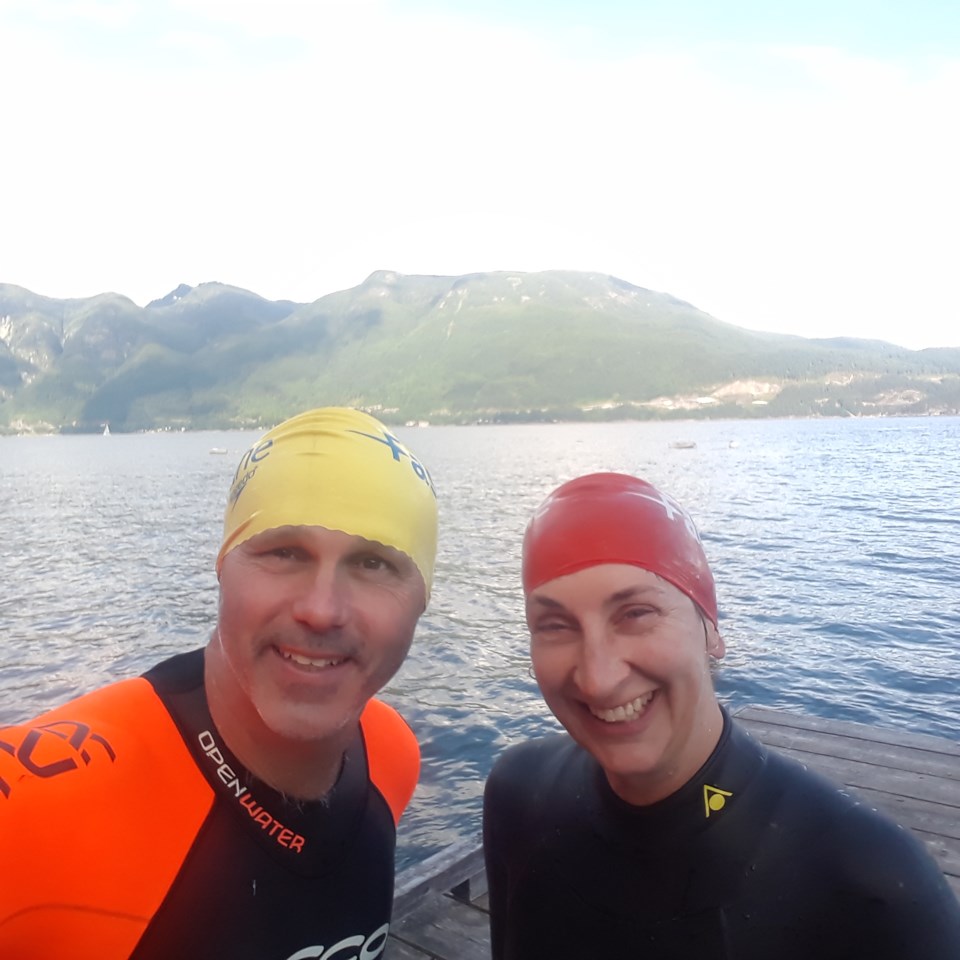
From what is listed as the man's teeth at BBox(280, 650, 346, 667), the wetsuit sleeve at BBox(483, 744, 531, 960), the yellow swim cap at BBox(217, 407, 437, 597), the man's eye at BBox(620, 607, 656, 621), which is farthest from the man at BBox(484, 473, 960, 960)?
the man's teeth at BBox(280, 650, 346, 667)

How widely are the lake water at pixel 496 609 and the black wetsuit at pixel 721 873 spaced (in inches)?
364

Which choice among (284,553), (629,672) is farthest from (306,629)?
(629,672)

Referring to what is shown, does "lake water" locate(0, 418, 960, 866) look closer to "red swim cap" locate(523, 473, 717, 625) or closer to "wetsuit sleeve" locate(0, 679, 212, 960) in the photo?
"wetsuit sleeve" locate(0, 679, 212, 960)

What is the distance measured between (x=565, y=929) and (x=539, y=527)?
1.39 m

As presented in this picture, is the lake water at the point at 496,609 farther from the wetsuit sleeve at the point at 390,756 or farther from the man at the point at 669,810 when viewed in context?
the man at the point at 669,810

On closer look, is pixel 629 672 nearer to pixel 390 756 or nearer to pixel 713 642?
pixel 713 642

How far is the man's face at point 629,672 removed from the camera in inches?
97.9

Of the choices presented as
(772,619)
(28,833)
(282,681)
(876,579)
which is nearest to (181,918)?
(28,833)

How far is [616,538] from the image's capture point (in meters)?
2.69

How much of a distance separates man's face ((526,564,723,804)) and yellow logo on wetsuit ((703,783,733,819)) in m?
0.08

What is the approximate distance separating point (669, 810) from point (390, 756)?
3.66 feet

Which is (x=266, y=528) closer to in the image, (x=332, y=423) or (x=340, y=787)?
(x=332, y=423)

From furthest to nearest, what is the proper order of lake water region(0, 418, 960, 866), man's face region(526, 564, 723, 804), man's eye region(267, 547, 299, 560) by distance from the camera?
lake water region(0, 418, 960, 866)
man's eye region(267, 547, 299, 560)
man's face region(526, 564, 723, 804)

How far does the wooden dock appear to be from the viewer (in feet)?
20.3
